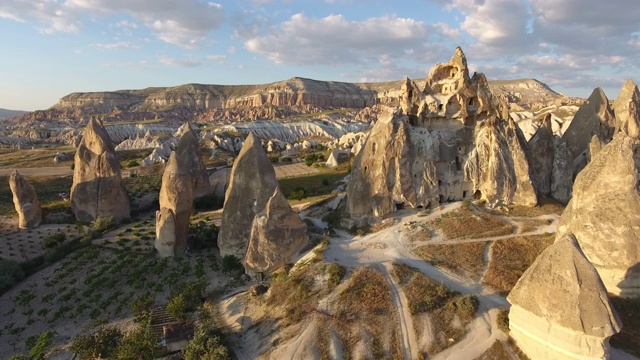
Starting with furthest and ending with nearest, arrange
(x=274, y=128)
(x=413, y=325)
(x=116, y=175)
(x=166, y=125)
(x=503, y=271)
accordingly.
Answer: (x=166, y=125) → (x=274, y=128) → (x=116, y=175) → (x=503, y=271) → (x=413, y=325)

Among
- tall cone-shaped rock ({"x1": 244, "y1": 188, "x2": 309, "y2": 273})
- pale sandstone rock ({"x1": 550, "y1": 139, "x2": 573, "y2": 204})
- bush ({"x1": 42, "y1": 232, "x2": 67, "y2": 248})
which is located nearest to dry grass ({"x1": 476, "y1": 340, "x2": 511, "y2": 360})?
tall cone-shaped rock ({"x1": 244, "y1": 188, "x2": 309, "y2": 273})

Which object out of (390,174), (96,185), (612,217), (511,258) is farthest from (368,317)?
(96,185)

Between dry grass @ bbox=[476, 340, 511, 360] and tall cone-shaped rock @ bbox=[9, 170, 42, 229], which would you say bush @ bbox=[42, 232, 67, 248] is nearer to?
tall cone-shaped rock @ bbox=[9, 170, 42, 229]

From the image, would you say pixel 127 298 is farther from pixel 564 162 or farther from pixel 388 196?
pixel 564 162

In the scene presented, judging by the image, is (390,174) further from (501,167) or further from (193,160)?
(193,160)

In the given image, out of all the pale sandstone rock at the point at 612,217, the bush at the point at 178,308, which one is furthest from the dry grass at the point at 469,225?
the bush at the point at 178,308

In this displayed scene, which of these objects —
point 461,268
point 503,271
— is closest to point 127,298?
point 461,268
